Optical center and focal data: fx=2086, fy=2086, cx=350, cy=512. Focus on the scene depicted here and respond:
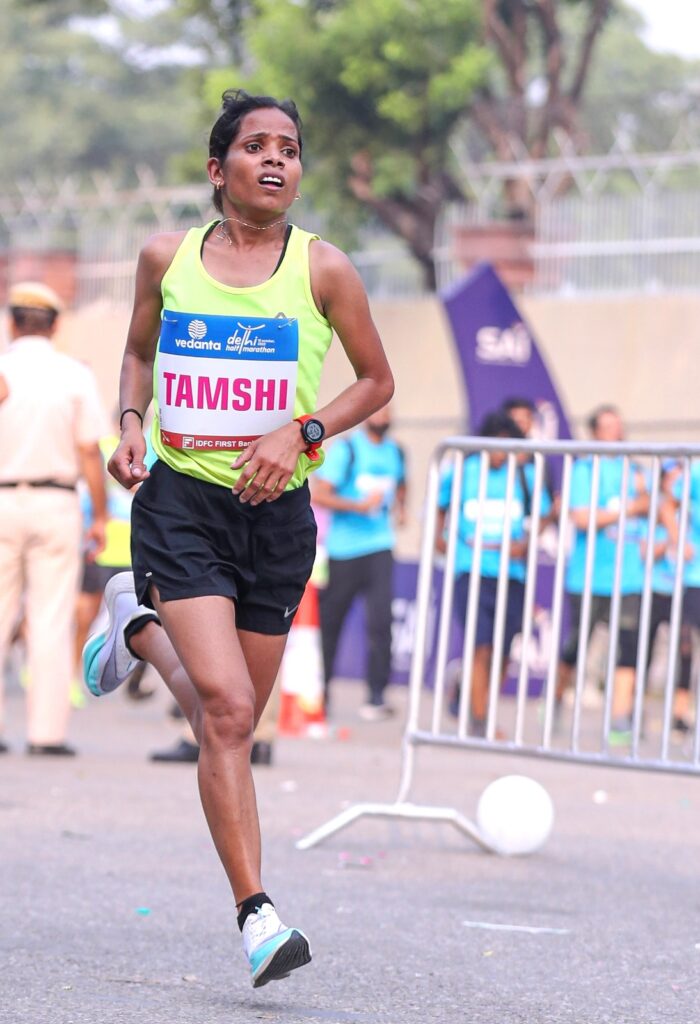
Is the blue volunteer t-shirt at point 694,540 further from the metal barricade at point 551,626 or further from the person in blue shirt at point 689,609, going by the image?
the metal barricade at point 551,626

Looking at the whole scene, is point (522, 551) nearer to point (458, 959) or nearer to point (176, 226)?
point (458, 959)

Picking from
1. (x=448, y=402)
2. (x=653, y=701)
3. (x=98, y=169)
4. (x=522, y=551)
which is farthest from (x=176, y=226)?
(x=98, y=169)

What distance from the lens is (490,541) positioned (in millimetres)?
9000

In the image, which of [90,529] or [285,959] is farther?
[90,529]

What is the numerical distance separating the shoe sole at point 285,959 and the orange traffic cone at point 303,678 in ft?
23.3

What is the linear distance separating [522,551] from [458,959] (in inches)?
144

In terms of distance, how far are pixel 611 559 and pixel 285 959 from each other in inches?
278

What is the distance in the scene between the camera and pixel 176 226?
72.2 feet

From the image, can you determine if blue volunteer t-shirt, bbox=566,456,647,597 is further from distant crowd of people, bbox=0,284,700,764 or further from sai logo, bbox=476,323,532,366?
sai logo, bbox=476,323,532,366

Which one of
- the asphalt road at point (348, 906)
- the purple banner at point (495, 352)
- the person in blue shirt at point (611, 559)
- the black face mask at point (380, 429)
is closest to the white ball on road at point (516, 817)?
the asphalt road at point (348, 906)

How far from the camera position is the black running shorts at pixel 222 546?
15.9 feet

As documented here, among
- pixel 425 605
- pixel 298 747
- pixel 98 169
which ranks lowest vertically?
pixel 298 747

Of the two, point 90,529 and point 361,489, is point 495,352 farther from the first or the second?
point 90,529

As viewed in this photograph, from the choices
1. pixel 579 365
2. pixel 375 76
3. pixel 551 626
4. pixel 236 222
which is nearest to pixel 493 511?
pixel 551 626
